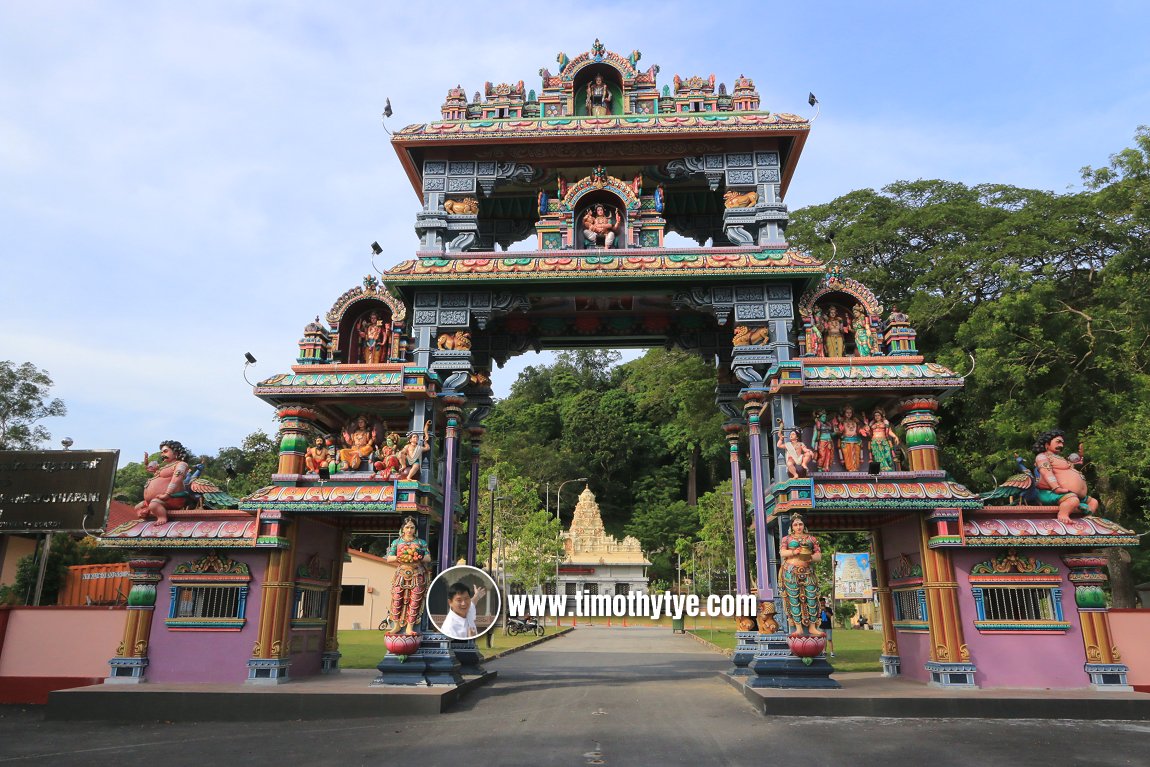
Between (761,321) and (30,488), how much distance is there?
54.6ft

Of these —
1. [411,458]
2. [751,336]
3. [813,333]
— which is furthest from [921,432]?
[411,458]

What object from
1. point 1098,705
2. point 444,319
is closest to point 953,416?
point 1098,705

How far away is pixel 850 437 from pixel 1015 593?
3.49 metres

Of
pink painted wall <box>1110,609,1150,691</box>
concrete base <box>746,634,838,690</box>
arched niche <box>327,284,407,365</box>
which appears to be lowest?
concrete base <box>746,634,838,690</box>

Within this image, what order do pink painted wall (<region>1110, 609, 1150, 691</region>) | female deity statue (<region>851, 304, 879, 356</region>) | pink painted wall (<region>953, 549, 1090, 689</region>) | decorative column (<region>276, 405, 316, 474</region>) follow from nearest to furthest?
pink painted wall (<region>953, 549, 1090, 689</region>), pink painted wall (<region>1110, 609, 1150, 691</region>), decorative column (<region>276, 405, 316, 474</region>), female deity statue (<region>851, 304, 879, 356</region>)

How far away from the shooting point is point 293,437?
13336 millimetres

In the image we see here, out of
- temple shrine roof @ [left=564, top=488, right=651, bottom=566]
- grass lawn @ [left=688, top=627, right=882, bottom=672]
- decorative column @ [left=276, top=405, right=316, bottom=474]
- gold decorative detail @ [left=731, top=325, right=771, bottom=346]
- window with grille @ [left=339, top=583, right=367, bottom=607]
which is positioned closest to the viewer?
decorative column @ [left=276, top=405, right=316, bottom=474]

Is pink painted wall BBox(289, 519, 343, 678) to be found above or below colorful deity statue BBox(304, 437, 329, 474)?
below

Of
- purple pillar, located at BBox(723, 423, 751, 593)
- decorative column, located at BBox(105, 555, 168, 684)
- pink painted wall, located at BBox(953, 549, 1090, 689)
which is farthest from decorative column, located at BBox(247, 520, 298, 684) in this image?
pink painted wall, located at BBox(953, 549, 1090, 689)

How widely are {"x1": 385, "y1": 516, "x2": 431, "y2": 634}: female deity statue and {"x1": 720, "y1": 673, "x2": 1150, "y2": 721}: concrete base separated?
555cm

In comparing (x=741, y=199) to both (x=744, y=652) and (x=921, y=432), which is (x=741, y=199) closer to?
(x=921, y=432)

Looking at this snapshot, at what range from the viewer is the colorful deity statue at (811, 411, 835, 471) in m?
13.3

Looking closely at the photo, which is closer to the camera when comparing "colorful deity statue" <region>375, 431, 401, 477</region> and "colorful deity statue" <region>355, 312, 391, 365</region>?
"colorful deity statue" <region>375, 431, 401, 477</region>

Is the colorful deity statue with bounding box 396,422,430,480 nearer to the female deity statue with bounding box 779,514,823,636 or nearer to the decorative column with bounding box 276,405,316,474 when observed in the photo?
the decorative column with bounding box 276,405,316,474
